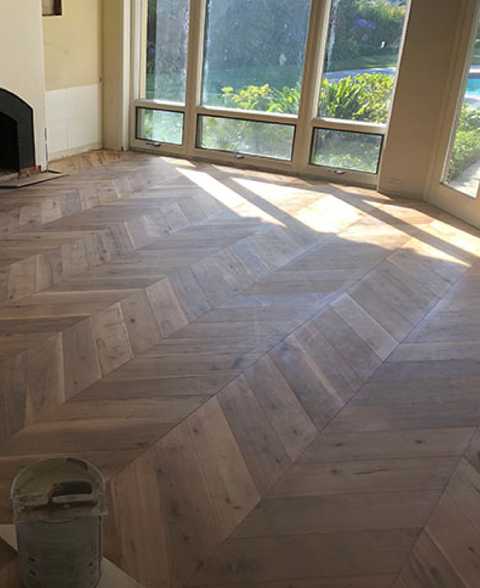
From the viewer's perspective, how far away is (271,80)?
6.04 m

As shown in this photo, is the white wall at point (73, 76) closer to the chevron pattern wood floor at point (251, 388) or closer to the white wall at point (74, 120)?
the white wall at point (74, 120)

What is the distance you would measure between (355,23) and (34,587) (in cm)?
528

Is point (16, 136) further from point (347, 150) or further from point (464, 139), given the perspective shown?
point (464, 139)

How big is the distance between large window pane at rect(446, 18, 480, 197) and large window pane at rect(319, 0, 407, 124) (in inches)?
28.5

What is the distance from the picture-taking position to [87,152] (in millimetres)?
6461

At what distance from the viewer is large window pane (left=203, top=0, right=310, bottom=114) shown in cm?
578

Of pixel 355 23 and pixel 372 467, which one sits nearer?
pixel 372 467

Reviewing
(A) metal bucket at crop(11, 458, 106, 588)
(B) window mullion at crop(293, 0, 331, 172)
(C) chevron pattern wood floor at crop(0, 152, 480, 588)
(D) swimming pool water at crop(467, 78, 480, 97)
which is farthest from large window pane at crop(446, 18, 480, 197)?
(A) metal bucket at crop(11, 458, 106, 588)

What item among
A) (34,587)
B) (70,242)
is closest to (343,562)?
(34,587)

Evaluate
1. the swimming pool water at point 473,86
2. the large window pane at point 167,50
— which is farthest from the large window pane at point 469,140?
the large window pane at point 167,50

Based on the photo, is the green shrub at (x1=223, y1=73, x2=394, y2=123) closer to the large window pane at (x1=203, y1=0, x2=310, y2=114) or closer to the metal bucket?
the large window pane at (x1=203, y1=0, x2=310, y2=114)

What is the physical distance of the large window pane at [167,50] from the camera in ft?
20.0

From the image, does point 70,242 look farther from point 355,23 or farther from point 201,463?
point 355,23

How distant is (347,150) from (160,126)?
6.51ft
